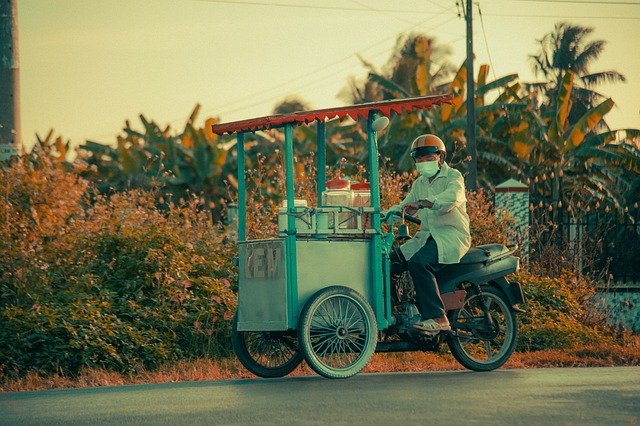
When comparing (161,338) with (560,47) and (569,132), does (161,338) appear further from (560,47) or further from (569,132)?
(560,47)

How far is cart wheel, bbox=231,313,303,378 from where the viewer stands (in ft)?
34.9

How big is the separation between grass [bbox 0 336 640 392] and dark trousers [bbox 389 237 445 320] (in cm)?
115

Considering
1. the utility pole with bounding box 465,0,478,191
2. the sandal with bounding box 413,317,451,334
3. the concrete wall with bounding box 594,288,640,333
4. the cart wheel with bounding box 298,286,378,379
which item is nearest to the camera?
the cart wheel with bounding box 298,286,378,379

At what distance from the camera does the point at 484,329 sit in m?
10.9

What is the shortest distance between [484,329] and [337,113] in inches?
94.8

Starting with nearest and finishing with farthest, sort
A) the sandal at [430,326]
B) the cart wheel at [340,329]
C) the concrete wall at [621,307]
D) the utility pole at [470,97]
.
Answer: the cart wheel at [340,329] < the sandal at [430,326] < the concrete wall at [621,307] < the utility pole at [470,97]

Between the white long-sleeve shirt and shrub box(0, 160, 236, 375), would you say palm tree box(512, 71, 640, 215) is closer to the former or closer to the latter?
shrub box(0, 160, 236, 375)

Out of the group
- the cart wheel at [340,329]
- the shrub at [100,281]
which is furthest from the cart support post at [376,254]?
the shrub at [100,281]

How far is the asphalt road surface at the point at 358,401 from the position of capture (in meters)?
7.71

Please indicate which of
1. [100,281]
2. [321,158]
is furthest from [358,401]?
[100,281]

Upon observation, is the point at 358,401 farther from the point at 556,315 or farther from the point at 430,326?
the point at 556,315

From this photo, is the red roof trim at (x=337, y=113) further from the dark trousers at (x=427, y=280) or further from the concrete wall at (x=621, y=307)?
the concrete wall at (x=621, y=307)

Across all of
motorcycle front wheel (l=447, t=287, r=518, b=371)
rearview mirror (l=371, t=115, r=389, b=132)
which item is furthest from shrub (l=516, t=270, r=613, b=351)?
rearview mirror (l=371, t=115, r=389, b=132)

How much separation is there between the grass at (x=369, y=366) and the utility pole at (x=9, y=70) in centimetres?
535
